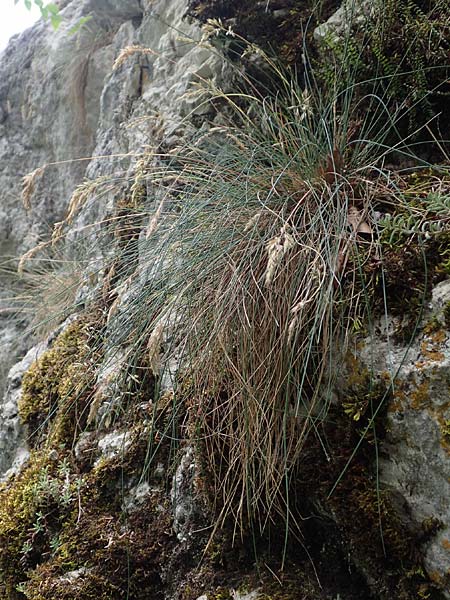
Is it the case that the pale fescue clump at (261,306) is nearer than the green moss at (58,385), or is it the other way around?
the pale fescue clump at (261,306)

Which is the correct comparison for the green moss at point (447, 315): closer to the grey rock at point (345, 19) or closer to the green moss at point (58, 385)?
the grey rock at point (345, 19)

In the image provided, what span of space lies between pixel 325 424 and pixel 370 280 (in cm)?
35

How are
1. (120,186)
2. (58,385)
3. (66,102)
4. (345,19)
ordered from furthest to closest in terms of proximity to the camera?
1. (66,102)
2. (120,186)
3. (58,385)
4. (345,19)

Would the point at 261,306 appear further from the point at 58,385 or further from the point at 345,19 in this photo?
the point at 345,19

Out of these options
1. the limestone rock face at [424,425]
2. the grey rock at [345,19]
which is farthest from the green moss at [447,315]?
the grey rock at [345,19]

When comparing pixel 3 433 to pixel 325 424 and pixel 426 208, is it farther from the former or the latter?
pixel 426 208

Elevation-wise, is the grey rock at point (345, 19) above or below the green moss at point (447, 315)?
above

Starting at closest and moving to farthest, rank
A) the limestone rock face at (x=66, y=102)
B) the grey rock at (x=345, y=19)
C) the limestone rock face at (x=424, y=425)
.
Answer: the limestone rock face at (x=424, y=425) < the grey rock at (x=345, y=19) < the limestone rock face at (x=66, y=102)

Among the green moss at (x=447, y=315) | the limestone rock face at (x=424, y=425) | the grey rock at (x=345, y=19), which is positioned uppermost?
the grey rock at (x=345, y=19)

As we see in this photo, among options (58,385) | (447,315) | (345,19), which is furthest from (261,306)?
(345,19)

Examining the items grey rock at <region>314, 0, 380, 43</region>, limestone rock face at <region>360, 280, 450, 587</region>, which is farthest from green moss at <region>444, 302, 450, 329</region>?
grey rock at <region>314, 0, 380, 43</region>

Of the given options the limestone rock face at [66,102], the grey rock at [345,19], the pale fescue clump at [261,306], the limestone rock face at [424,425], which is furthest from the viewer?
the limestone rock face at [66,102]

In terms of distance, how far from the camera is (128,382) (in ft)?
5.17

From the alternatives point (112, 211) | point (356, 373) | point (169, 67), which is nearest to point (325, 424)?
point (356, 373)
